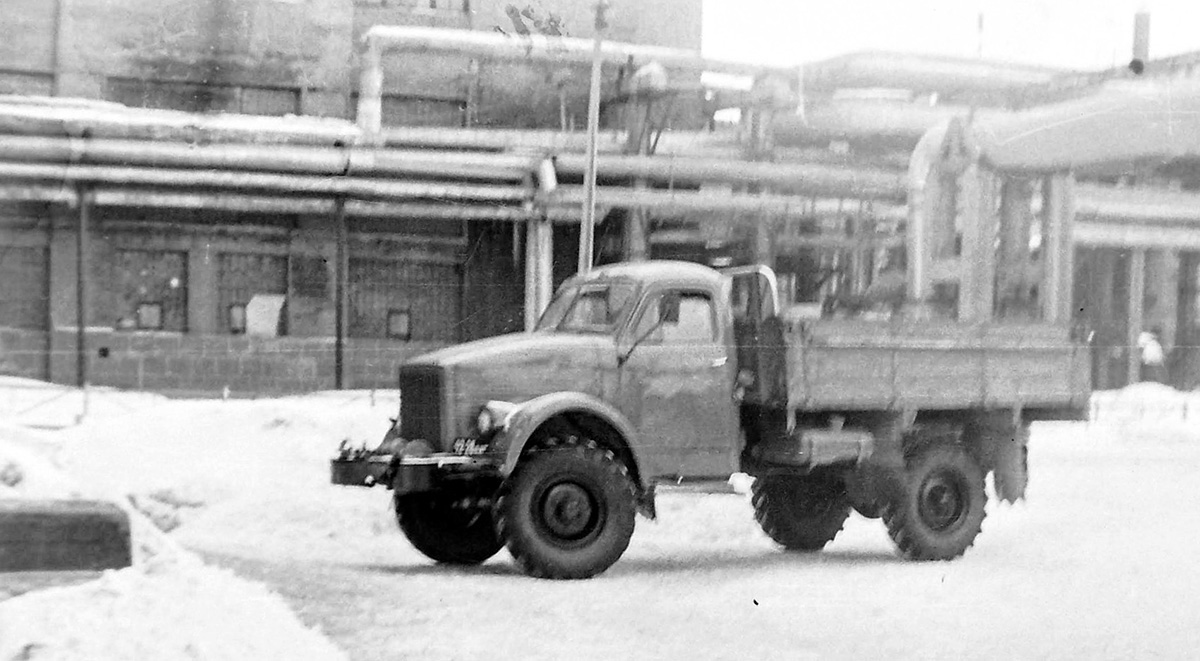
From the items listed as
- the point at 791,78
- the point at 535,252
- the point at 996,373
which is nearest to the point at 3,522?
the point at 535,252

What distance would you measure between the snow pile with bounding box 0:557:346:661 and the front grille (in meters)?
2.49

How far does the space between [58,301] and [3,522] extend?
110cm

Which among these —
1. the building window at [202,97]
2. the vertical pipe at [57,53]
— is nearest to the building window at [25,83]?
the vertical pipe at [57,53]

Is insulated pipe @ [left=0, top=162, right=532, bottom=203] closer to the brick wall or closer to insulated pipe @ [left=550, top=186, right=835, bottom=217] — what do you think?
insulated pipe @ [left=550, top=186, right=835, bottom=217]

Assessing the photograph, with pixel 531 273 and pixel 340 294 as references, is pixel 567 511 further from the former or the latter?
pixel 340 294

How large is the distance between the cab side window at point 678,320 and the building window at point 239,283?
9.78ft

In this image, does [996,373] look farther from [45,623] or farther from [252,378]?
[45,623]

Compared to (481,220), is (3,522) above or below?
below

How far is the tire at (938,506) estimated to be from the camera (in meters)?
11.0

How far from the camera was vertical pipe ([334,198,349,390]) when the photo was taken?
26.4 ft

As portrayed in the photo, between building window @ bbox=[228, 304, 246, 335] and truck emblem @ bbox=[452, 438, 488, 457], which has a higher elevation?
building window @ bbox=[228, 304, 246, 335]

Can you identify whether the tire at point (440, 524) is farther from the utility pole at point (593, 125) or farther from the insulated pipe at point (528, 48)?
the insulated pipe at point (528, 48)

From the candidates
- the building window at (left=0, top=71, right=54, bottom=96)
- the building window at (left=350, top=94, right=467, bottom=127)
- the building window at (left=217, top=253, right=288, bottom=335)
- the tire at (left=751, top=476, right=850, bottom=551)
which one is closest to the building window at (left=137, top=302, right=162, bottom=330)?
the building window at (left=217, top=253, right=288, bottom=335)

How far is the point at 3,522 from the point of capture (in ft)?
21.8
